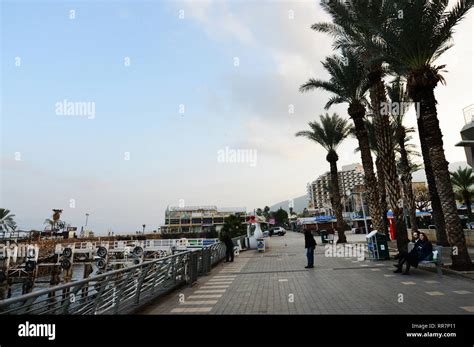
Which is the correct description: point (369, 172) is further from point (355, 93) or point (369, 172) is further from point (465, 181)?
point (465, 181)

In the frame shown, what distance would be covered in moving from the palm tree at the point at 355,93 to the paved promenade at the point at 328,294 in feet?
27.2

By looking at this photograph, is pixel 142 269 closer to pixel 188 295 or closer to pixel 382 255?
pixel 188 295

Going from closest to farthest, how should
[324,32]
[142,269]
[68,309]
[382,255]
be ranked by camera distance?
[68,309] < [142,269] < [382,255] < [324,32]

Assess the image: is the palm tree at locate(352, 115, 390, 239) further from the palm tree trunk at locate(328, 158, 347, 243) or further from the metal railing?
the metal railing

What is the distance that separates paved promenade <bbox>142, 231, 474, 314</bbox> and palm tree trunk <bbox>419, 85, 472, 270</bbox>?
3.36ft

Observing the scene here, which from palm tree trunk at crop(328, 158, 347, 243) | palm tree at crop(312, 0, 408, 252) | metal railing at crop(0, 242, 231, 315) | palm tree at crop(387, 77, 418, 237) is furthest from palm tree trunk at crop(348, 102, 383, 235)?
metal railing at crop(0, 242, 231, 315)

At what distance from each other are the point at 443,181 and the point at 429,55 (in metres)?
4.43

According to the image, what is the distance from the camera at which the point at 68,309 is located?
4922mm

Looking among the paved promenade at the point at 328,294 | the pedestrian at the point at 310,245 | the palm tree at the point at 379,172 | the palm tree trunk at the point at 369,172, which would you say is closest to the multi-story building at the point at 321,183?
the palm tree at the point at 379,172

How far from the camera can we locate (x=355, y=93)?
19.7 meters

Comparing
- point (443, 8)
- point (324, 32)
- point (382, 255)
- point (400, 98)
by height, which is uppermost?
point (324, 32)

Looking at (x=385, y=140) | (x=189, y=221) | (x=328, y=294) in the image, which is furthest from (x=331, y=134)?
(x=189, y=221)
